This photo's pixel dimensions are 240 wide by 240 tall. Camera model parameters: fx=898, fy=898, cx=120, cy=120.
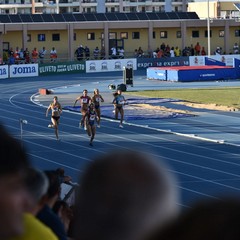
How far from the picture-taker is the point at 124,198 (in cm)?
249

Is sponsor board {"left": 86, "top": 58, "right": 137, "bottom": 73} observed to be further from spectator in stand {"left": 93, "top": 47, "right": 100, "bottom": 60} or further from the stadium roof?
the stadium roof

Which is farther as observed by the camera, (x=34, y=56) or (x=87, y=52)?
(x=87, y=52)

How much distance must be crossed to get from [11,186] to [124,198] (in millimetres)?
502

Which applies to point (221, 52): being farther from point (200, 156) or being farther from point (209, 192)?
point (209, 192)

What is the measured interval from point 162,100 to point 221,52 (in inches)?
1447

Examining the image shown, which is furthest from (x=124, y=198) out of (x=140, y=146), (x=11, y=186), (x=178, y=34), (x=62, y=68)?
(x=178, y=34)

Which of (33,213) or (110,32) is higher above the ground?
(110,32)

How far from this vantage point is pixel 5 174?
286 cm

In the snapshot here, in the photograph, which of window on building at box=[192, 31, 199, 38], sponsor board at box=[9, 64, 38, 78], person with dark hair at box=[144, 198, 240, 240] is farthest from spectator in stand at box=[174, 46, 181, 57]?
person with dark hair at box=[144, 198, 240, 240]

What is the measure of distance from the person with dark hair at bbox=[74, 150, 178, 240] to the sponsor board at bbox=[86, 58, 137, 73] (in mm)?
66633

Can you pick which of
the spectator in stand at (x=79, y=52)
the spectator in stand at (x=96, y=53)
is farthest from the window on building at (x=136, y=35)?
the spectator in stand at (x=79, y=52)

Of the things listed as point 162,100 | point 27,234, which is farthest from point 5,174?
point 162,100

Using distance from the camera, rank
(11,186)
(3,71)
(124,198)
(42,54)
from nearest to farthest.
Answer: (124,198) → (11,186) → (3,71) → (42,54)

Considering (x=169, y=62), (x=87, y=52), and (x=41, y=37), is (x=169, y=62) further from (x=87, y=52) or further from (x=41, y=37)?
(x=41, y=37)
